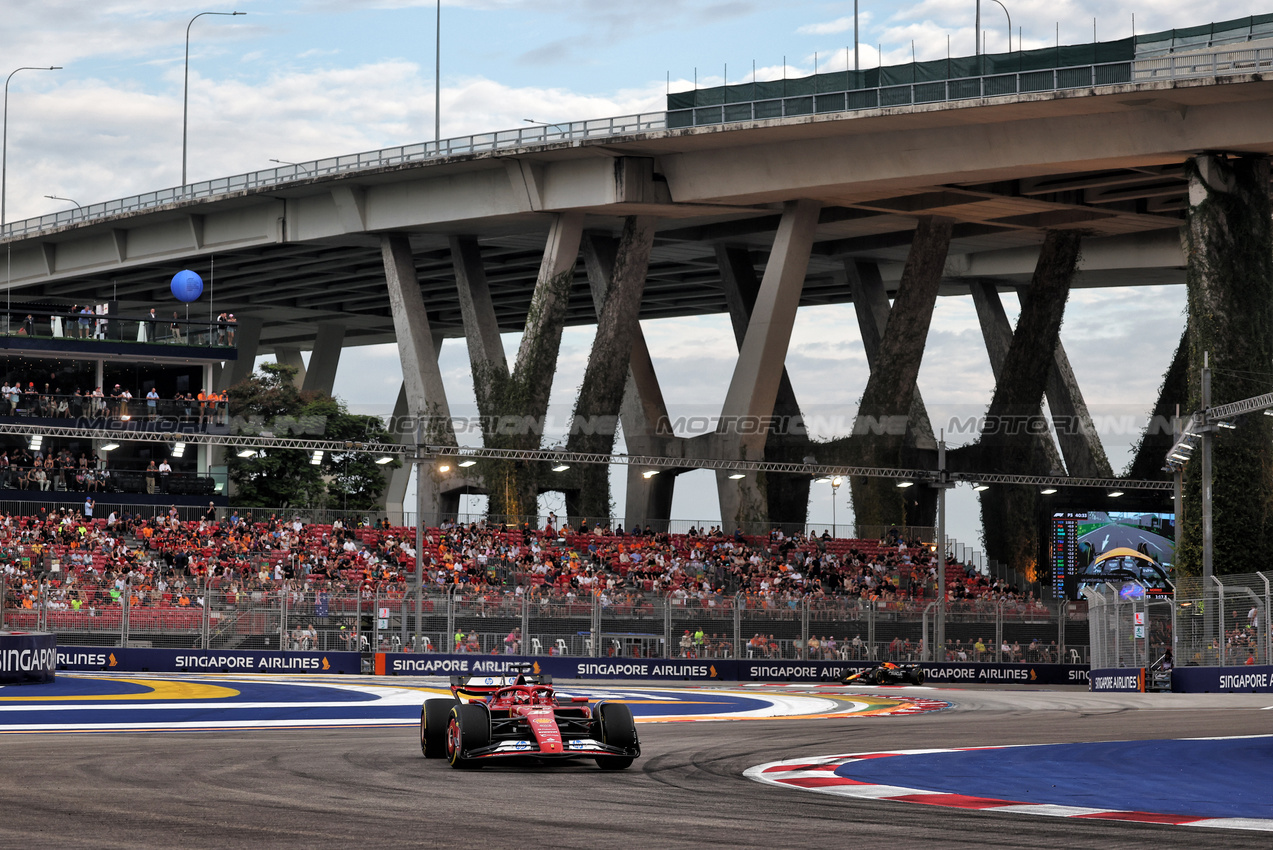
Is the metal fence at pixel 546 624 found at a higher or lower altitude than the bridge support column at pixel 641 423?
lower

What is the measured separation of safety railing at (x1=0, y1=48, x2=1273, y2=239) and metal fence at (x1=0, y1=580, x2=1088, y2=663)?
557 inches

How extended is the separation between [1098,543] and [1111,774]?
49.2 metres

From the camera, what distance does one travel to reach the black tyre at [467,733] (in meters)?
15.9

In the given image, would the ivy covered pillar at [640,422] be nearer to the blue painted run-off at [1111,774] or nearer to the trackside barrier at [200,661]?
the trackside barrier at [200,661]

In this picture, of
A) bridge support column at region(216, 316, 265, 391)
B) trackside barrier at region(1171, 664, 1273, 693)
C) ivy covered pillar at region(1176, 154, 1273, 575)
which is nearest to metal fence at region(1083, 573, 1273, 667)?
trackside barrier at region(1171, 664, 1273, 693)

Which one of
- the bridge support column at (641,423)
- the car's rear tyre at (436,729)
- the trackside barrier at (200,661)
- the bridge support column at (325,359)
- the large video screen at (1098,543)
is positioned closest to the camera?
the car's rear tyre at (436,729)

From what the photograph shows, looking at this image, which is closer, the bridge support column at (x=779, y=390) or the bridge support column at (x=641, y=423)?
the bridge support column at (x=641, y=423)

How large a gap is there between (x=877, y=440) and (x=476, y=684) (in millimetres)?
41921

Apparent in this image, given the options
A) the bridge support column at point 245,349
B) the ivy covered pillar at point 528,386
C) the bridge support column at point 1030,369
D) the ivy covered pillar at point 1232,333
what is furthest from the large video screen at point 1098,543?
the bridge support column at point 245,349

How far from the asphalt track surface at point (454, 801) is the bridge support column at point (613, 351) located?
35.7 metres

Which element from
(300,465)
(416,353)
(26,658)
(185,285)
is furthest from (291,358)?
(26,658)

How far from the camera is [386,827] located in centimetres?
1118

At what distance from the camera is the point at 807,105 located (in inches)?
1924

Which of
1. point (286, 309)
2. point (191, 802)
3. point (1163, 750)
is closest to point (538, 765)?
point (191, 802)
